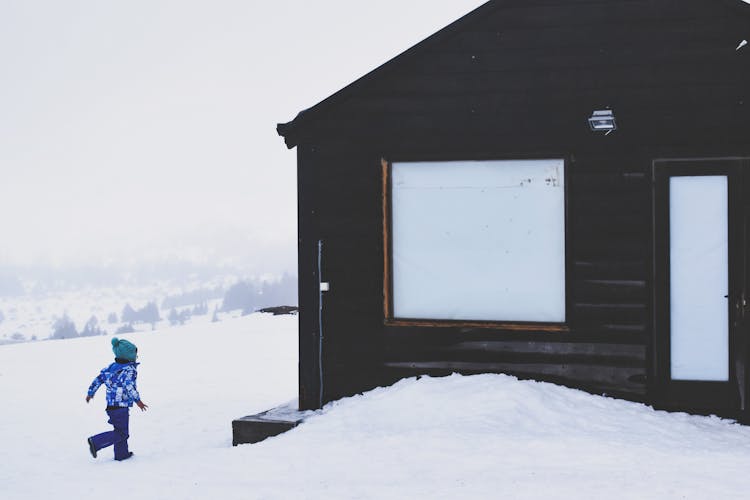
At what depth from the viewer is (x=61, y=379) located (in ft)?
50.7

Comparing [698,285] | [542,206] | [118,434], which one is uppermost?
[542,206]

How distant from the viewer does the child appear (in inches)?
346

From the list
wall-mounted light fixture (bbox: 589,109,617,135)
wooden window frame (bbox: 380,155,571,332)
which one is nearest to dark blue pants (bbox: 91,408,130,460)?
wooden window frame (bbox: 380,155,571,332)

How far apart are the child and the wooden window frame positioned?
9.24 ft

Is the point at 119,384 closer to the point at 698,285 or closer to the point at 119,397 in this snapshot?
the point at 119,397

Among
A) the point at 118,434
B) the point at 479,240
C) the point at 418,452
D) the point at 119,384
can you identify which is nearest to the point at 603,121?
the point at 479,240

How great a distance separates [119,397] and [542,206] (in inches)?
196

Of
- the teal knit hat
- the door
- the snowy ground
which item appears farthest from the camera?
the teal knit hat

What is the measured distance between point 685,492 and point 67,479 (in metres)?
5.19

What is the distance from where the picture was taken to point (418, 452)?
707 cm

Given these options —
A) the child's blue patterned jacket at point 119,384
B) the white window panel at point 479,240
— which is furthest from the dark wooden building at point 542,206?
the child's blue patterned jacket at point 119,384

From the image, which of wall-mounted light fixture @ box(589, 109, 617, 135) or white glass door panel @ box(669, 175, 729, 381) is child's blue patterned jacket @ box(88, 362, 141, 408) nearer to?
wall-mounted light fixture @ box(589, 109, 617, 135)

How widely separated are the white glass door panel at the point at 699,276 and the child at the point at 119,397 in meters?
5.77

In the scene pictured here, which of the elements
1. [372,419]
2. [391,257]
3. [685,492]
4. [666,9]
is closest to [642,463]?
[685,492]
